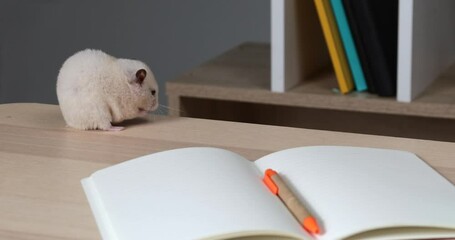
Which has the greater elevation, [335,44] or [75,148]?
[75,148]

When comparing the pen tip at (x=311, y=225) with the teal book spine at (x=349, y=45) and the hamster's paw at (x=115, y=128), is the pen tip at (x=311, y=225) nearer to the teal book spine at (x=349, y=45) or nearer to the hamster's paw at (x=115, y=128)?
the hamster's paw at (x=115, y=128)

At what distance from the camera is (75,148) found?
1.17 meters

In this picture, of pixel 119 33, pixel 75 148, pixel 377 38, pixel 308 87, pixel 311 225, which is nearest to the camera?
pixel 311 225

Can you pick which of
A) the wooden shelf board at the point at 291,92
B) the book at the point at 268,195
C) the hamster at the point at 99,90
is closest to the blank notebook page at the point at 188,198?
the book at the point at 268,195

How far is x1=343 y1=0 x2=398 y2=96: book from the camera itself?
1.77 m

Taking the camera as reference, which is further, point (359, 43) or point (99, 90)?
point (359, 43)

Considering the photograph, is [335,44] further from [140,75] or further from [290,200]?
[290,200]

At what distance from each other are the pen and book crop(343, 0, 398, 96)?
815 mm

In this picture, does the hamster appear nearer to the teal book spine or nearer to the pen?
the pen

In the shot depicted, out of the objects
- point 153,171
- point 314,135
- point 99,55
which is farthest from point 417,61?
point 153,171

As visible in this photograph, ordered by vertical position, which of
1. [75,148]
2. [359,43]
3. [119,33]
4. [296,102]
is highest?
[75,148]

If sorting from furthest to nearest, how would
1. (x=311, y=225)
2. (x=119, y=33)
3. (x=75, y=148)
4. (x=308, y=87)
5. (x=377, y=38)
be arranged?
1. (x=119, y=33)
2. (x=308, y=87)
3. (x=377, y=38)
4. (x=75, y=148)
5. (x=311, y=225)

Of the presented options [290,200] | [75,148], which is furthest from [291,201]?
[75,148]

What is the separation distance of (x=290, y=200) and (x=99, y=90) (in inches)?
14.5
